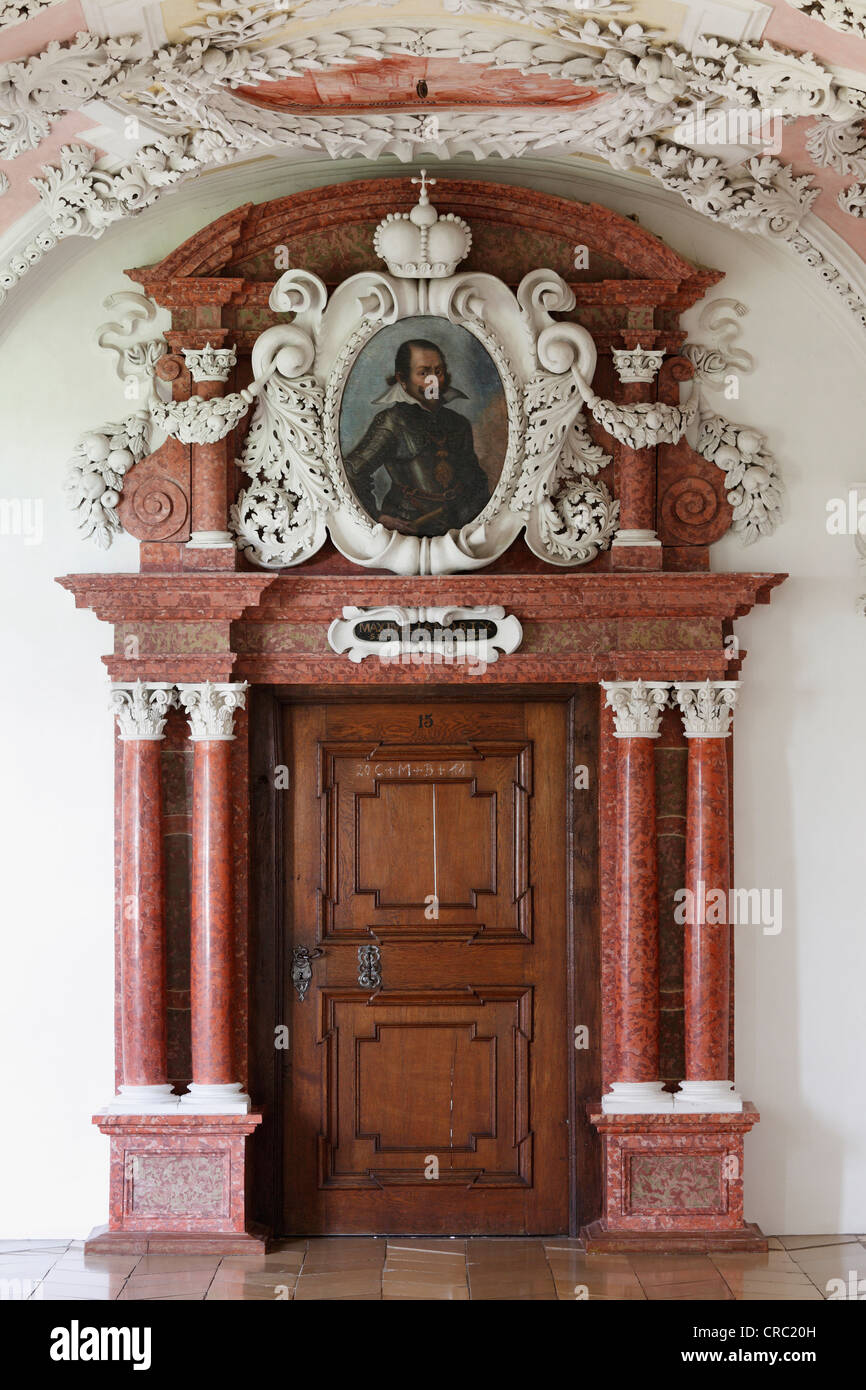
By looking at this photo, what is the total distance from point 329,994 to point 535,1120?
958 mm

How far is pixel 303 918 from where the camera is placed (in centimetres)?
603

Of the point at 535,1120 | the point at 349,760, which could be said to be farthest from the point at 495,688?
the point at 535,1120

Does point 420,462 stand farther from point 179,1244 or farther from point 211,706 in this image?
point 179,1244

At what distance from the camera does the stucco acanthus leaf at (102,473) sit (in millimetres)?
5914

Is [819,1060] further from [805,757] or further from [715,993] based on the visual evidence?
[805,757]

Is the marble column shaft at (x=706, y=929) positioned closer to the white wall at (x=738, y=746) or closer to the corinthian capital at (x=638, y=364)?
the white wall at (x=738, y=746)

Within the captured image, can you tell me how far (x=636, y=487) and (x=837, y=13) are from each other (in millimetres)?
2072

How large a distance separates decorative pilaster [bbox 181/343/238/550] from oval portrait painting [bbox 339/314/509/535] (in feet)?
1.58

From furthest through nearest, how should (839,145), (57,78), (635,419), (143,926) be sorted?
(635,419), (143,926), (839,145), (57,78)

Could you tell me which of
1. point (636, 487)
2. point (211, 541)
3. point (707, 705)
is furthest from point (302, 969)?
point (636, 487)

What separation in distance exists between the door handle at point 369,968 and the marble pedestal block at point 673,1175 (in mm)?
994

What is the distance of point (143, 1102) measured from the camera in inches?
225

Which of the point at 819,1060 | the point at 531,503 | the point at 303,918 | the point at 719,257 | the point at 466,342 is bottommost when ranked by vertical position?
the point at 819,1060

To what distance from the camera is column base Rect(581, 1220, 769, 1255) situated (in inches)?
223
